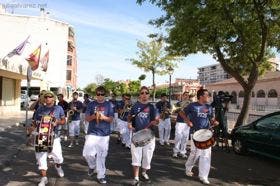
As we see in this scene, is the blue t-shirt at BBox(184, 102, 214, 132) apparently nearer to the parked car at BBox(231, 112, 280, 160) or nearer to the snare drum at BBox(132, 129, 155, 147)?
the snare drum at BBox(132, 129, 155, 147)

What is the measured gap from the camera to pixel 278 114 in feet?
39.6

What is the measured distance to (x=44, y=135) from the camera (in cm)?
805

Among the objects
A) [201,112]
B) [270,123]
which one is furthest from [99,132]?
[270,123]

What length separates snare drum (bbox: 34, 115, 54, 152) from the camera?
8.02m

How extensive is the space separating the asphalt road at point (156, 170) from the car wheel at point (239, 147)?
192mm

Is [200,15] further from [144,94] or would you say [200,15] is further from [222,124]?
[144,94]

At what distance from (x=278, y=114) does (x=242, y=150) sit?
1847 mm

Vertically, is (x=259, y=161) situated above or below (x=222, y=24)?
below

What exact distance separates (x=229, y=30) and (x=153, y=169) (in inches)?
397

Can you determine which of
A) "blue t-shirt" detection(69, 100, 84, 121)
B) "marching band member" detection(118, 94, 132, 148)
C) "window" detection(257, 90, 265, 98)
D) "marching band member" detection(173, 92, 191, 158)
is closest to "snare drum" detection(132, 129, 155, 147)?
"marching band member" detection(173, 92, 191, 158)

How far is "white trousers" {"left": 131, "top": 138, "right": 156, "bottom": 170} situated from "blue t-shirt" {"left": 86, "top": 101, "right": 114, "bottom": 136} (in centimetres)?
61

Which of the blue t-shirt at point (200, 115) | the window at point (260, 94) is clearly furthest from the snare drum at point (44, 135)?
the window at point (260, 94)

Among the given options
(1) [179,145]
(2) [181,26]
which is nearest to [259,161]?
(1) [179,145]

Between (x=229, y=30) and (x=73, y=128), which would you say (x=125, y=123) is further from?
(x=229, y=30)
